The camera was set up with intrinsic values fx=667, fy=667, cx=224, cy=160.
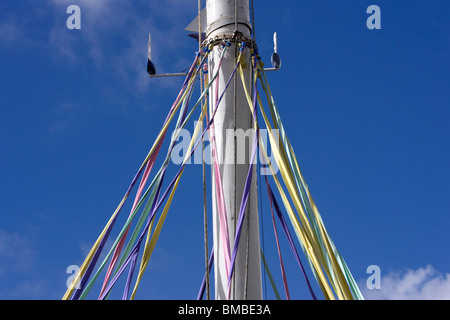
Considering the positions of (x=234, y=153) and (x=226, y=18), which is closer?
(x=234, y=153)

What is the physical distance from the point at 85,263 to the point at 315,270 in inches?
98.3

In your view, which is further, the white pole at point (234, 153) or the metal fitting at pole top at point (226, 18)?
the metal fitting at pole top at point (226, 18)

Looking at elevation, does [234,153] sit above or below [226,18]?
below

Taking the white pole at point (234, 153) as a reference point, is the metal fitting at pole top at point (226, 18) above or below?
above

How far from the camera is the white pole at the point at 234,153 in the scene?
7.22 metres

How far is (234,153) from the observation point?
778cm

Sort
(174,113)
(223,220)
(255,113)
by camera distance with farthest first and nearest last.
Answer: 1. (174,113)
2. (255,113)
3. (223,220)

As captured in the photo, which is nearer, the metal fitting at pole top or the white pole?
the white pole

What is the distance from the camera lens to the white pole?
7.22m
